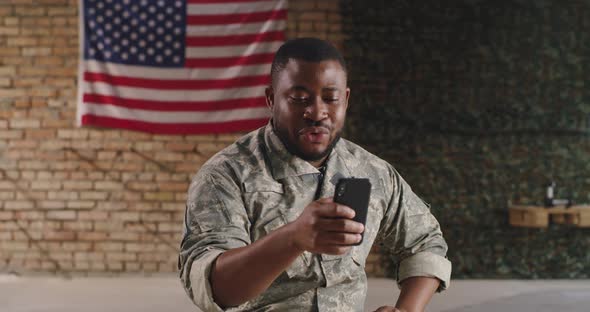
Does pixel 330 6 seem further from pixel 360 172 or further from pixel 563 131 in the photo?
pixel 360 172

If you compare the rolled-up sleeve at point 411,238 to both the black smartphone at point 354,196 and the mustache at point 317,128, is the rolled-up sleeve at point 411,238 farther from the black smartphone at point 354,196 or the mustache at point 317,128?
the black smartphone at point 354,196

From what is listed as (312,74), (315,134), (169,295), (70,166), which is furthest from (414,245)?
(70,166)

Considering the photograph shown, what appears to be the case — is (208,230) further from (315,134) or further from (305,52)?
(305,52)

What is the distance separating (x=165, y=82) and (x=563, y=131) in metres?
3.55

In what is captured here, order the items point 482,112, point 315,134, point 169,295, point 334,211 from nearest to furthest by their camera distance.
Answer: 1. point 334,211
2. point 315,134
3. point 169,295
4. point 482,112

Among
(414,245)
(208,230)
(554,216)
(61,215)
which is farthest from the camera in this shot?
(61,215)

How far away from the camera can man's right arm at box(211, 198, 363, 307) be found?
848 mm

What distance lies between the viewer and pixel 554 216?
4742 mm

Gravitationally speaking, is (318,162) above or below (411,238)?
above

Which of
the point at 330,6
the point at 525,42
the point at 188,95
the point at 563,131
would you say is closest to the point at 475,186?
the point at 563,131

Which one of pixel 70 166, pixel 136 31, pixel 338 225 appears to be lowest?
pixel 70 166

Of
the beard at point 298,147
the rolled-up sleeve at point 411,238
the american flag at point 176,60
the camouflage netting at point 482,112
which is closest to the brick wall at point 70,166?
the american flag at point 176,60

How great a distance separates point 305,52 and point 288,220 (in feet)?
1.20

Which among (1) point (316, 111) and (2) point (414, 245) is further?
(2) point (414, 245)
